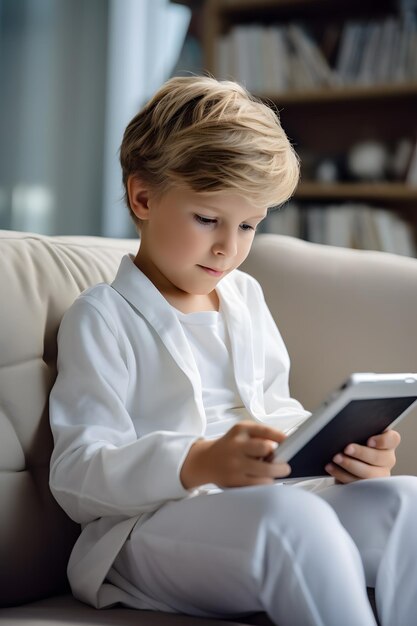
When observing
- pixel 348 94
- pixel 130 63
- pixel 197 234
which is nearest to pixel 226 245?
pixel 197 234

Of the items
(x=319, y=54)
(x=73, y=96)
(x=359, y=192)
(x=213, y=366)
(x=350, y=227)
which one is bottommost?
(x=350, y=227)

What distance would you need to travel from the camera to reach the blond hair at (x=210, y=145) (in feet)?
3.54

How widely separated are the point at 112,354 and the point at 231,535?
0.95 ft

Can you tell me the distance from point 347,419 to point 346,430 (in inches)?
1.6

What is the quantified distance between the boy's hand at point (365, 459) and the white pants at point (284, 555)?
0.02 m

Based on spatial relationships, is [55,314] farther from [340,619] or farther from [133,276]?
[340,619]

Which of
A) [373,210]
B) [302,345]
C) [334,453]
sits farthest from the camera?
[373,210]

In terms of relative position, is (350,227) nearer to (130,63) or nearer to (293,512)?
(130,63)

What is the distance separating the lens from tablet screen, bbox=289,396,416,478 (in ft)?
2.97

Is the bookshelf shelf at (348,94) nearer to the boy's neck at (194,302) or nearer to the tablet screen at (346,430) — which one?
the boy's neck at (194,302)

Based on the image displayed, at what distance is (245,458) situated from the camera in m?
0.89

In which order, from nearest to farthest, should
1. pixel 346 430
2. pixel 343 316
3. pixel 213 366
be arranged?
pixel 346 430, pixel 213 366, pixel 343 316

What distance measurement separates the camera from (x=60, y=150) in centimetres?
279

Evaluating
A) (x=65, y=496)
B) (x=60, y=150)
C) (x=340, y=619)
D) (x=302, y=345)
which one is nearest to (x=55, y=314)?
(x=65, y=496)
